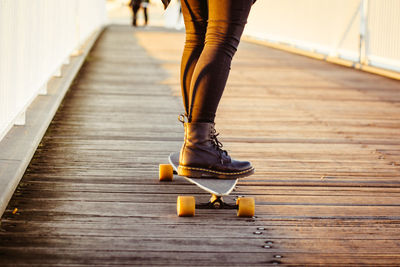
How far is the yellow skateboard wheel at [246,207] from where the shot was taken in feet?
6.69

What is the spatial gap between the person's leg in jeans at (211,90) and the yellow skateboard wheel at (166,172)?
0.31 meters

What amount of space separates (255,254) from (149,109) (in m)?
2.64

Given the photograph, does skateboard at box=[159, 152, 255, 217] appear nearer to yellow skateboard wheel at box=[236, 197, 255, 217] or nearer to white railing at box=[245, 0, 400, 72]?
yellow skateboard wheel at box=[236, 197, 255, 217]

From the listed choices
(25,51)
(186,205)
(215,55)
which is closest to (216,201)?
(186,205)

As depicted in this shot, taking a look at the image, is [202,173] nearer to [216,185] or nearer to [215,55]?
[216,185]

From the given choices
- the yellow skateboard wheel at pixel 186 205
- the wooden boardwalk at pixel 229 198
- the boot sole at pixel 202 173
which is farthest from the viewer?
the boot sole at pixel 202 173

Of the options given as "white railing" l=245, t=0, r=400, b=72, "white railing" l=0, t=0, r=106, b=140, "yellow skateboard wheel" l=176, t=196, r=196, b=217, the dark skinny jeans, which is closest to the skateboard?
"yellow skateboard wheel" l=176, t=196, r=196, b=217

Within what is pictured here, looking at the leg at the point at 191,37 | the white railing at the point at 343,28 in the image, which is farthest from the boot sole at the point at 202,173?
the white railing at the point at 343,28

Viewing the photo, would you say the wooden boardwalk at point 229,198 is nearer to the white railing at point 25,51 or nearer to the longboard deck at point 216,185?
the longboard deck at point 216,185

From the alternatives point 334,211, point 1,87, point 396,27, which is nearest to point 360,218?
point 334,211

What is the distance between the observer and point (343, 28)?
8.73 meters

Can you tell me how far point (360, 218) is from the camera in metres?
2.08

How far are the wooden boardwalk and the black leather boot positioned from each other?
13 centimetres

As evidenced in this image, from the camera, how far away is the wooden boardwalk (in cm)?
175
